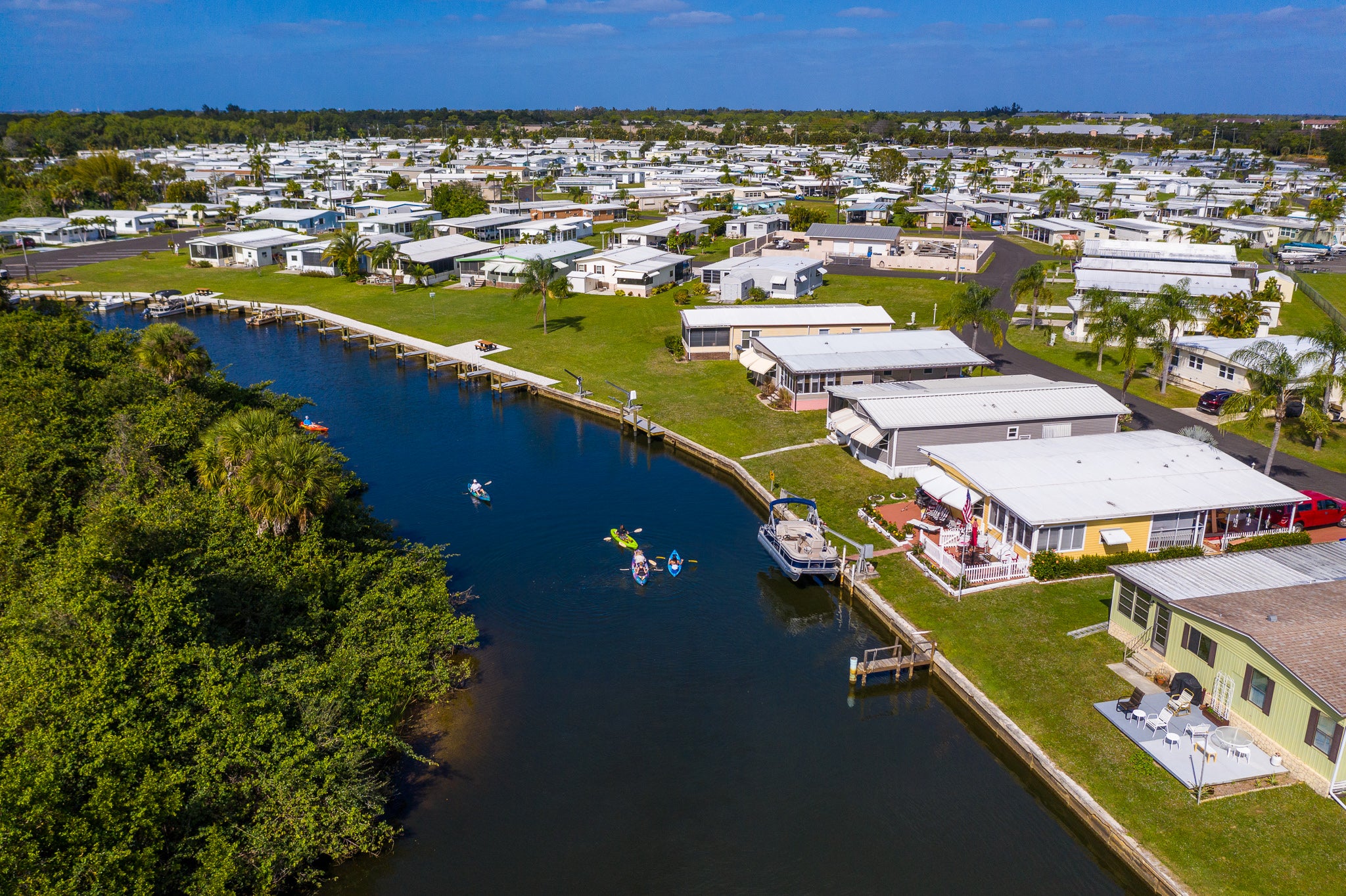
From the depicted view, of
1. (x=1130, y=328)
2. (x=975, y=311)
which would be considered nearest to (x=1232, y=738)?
(x=1130, y=328)

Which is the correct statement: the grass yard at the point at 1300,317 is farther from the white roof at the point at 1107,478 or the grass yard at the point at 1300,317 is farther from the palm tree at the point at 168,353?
the palm tree at the point at 168,353

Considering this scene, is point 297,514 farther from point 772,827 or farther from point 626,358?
point 626,358

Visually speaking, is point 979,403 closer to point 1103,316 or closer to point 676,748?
point 1103,316

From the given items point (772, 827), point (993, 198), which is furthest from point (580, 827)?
point (993, 198)

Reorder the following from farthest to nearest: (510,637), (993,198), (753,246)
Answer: (993,198) < (753,246) < (510,637)

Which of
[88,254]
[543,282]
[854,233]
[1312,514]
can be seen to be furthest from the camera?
[88,254]
